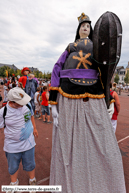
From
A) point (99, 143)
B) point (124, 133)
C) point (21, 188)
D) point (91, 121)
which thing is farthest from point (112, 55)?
point (124, 133)

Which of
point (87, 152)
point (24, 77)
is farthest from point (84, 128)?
point (24, 77)

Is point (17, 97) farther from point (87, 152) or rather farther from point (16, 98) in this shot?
point (87, 152)

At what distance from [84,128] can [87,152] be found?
1.00 ft

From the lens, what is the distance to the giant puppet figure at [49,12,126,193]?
1.69 meters

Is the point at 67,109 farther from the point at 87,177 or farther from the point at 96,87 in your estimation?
the point at 87,177

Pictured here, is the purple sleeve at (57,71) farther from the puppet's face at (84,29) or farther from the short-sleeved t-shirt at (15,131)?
the short-sleeved t-shirt at (15,131)

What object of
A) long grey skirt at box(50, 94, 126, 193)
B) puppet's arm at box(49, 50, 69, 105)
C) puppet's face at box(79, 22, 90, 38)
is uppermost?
puppet's face at box(79, 22, 90, 38)

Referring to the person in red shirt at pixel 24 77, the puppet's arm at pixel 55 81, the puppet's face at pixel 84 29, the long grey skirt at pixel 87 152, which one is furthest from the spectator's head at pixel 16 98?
the person in red shirt at pixel 24 77

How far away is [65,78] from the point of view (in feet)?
6.27

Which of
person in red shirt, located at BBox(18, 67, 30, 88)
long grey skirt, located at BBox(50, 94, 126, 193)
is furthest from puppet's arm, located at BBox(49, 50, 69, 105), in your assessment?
person in red shirt, located at BBox(18, 67, 30, 88)

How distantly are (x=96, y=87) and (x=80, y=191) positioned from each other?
1.38m

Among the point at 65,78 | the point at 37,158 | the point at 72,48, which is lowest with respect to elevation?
the point at 37,158

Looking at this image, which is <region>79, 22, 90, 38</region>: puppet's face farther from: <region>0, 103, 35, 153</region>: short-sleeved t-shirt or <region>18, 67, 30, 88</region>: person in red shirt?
<region>18, 67, 30, 88</region>: person in red shirt

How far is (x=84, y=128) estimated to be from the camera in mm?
1764
